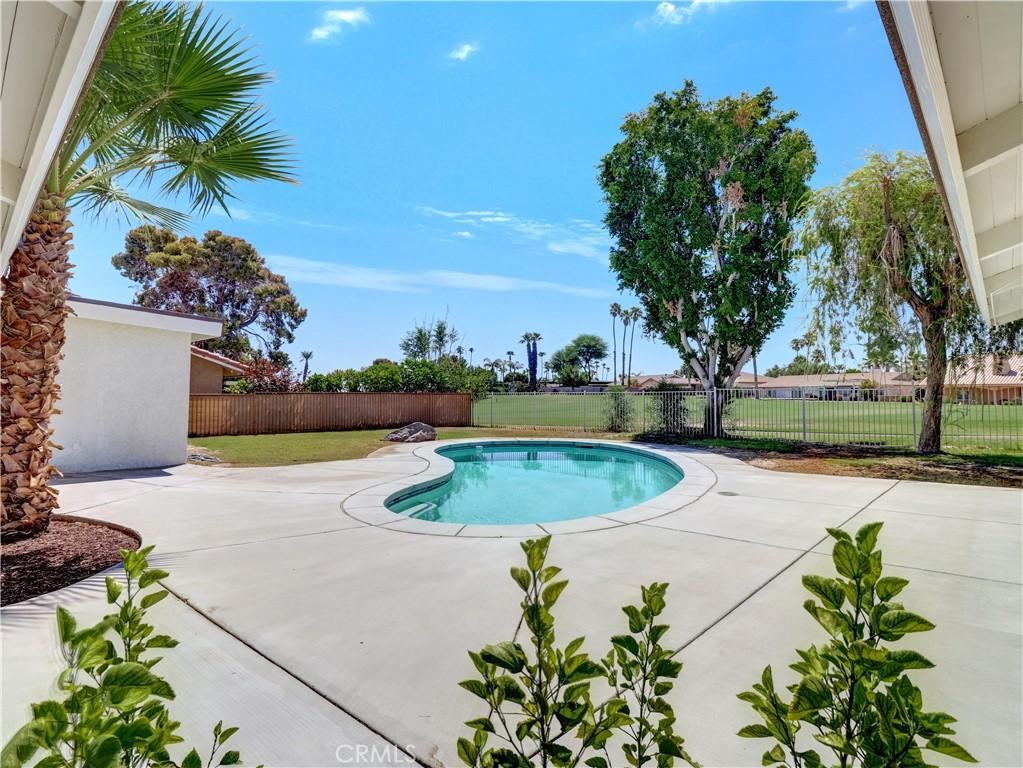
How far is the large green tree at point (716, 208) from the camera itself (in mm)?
12852

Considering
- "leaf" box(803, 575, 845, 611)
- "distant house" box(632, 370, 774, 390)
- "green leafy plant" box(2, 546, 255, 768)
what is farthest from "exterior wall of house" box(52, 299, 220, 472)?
"distant house" box(632, 370, 774, 390)

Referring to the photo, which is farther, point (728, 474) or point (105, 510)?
point (728, 474)

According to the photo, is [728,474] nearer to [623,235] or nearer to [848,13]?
[848,13]

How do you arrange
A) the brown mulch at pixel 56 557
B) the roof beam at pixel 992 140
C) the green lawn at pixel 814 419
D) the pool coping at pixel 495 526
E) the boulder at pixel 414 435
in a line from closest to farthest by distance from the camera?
the roof beam at pixel 992 140 < the brown mulch at pixel 56 557 < the pool coping at pixel 495 526 < the green lawn at pixel 814 419 < the boulder at pixel 414 435

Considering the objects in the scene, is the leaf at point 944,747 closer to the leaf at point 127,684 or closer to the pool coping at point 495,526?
the leaf at point 127,684

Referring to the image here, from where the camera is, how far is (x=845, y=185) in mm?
9469

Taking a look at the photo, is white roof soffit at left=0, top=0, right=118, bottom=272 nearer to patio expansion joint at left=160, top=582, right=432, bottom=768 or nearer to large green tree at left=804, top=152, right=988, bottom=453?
patio expansion joint at left=160, top=582, right=432, bottom=768

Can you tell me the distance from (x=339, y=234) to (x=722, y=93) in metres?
15.0

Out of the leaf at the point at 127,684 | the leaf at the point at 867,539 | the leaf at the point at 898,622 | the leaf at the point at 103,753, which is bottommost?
the leaf at the point at 103,753

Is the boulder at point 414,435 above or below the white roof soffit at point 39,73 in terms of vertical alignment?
below

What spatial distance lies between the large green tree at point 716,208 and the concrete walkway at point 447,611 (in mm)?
8755

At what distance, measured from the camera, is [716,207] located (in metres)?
13.7

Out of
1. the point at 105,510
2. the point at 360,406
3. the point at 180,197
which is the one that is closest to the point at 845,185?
the point at 180,197

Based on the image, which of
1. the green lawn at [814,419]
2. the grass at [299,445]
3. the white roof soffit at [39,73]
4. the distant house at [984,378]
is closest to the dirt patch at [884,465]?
the distant house at [984,378]
